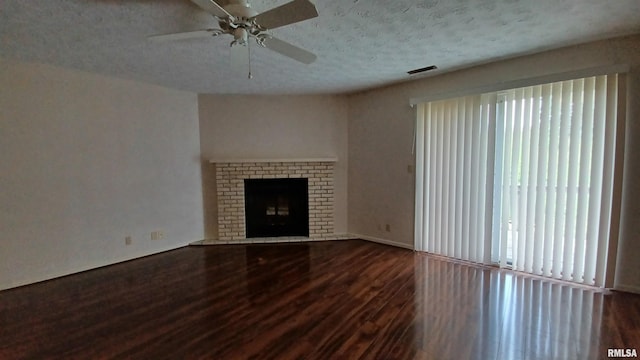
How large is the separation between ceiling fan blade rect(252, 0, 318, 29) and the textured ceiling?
0.72ft

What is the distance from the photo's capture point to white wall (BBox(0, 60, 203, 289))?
3018 mm

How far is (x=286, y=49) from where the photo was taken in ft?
7.21

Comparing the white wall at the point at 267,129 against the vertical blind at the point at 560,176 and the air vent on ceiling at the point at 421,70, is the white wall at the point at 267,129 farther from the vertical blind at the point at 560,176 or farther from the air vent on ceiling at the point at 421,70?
the vertical blind at the point at 560,176

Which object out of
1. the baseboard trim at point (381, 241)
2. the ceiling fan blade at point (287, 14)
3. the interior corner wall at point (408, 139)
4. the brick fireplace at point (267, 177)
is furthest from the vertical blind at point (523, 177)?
the ceiling fan blade at point (287, 14)

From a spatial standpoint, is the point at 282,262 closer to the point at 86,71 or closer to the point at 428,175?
the point at 428,175

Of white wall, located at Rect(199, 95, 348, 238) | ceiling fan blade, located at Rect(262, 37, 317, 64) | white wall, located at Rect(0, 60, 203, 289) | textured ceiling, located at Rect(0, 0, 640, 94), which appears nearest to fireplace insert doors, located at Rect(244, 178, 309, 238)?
white wall, located at Rect(199, 95, 348, 238)

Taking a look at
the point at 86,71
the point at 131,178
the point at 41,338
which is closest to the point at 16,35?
the point at 86,71

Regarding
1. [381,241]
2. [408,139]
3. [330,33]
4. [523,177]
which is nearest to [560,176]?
[523,177]

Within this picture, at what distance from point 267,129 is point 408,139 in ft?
7.32

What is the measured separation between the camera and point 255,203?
4.82 meters

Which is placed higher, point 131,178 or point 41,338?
point 131,178

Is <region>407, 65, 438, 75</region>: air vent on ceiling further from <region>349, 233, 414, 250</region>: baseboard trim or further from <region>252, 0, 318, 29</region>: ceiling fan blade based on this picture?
<region>349, 233, 414, 250</region>: baseboard trim

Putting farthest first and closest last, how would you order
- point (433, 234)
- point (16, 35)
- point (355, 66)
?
point (433, 234) < point (355, 66) < point (16, 35)

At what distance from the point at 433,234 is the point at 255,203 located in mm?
2789
